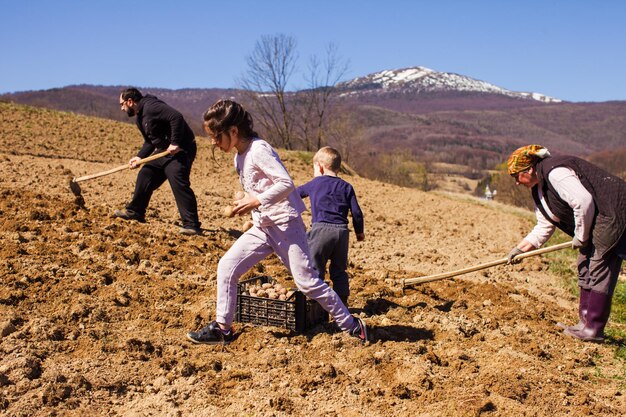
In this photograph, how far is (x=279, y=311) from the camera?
5238 mm

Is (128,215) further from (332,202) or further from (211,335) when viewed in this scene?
(211,335)

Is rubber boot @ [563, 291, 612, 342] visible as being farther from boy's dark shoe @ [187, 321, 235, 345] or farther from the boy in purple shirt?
boy's dark shoe @ [187, 321, 235, 345]

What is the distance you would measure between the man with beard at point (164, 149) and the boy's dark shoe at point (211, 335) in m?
3.19

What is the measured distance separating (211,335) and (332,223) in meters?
1.49

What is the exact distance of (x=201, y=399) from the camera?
4262 mm

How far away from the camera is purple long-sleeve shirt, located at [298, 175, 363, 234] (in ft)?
18.9

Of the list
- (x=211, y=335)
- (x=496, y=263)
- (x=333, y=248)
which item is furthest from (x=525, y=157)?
(x=211, y=335)

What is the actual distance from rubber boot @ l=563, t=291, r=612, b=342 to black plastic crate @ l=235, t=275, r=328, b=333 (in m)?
2.34

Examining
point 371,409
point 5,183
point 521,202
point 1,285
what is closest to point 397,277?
point 371,409

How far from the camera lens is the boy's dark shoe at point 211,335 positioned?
16.3ft

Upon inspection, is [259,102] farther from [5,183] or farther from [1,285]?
[1,285]

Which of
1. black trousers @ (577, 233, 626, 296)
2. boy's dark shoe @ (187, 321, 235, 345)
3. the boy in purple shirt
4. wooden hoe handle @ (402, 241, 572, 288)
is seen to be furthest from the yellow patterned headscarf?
boy's dark shoe @ (187, 321, 235, 345)

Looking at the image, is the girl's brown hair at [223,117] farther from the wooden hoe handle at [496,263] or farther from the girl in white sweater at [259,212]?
the wooden hoe handle at [496,263]

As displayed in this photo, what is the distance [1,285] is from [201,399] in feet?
8.42
